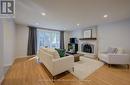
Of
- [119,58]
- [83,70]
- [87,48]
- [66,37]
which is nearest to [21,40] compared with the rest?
[66,37]

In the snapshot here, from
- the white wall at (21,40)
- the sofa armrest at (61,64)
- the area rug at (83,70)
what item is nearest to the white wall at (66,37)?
the white wall at (21,40)

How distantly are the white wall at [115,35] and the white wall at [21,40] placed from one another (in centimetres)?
546

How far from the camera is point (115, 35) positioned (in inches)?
213

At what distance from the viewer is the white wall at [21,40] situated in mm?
6266

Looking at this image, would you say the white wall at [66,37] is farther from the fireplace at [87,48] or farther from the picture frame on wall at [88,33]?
the picture frame on wall at [88,33]

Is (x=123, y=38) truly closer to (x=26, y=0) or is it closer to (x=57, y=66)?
(x=57, y=66)

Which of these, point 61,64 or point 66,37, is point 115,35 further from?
point 66,37

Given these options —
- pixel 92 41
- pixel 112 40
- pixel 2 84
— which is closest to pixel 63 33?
pixel 92 41

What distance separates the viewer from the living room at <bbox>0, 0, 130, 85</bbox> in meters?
2.86

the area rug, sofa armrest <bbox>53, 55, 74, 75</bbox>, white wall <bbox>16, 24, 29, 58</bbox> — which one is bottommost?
the area rug

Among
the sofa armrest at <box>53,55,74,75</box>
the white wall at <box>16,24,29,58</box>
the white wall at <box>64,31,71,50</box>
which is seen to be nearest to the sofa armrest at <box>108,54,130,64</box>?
the sofa armrest at <box>53,55,74,75</box>

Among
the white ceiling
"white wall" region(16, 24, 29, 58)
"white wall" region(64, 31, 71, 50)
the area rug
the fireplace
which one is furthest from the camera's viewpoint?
"white wall" region(64, 31, 71, 50)

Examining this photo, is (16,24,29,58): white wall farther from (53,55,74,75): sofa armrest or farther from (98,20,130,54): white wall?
(98,20,130,54): white wall

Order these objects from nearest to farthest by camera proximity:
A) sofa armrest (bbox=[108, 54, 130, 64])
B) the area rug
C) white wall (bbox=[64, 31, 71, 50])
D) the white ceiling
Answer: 1. the white ceiling
2. the area rug
3. sofa armrest (bbox=[108, 54, 130, 64])
4. white wall (bbox=[64, 31, 71, 50])
